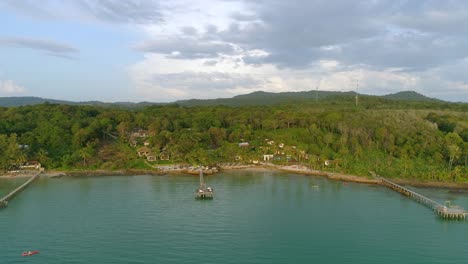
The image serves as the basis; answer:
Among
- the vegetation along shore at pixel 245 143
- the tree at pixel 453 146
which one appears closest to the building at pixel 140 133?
the vegetation along shore at pixel 245 143

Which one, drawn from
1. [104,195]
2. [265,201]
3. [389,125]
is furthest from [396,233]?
[389,125]

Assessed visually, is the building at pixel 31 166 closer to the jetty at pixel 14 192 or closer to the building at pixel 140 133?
the jetty at pixel 14 192

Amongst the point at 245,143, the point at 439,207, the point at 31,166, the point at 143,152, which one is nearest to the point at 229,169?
the point at 245,143

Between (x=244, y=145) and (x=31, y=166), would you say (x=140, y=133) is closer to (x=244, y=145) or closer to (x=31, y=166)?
(x=244, y=145)

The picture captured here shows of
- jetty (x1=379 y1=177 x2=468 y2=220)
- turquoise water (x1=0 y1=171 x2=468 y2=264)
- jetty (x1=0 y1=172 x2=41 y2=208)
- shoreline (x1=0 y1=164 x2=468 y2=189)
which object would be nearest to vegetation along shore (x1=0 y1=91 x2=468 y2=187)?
shoreline (x1=0 y1=164 x2=468 y2=189)

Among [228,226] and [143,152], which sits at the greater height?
[143,152]

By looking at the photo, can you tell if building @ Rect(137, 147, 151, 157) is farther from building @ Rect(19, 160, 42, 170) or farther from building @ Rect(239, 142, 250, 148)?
building @ Rect(239, 142, 250, 148)
